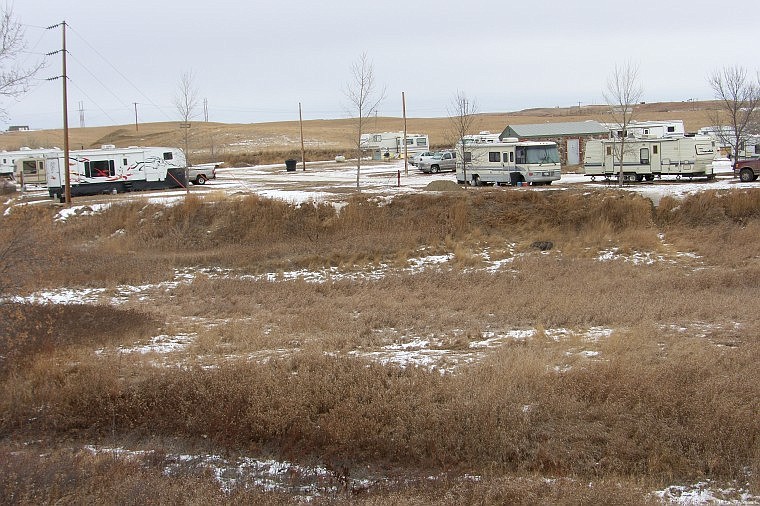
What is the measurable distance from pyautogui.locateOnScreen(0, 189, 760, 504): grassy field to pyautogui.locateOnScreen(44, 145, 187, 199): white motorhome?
1893 centimetres

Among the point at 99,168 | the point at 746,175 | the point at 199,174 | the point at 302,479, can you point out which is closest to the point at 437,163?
the point at 199,174

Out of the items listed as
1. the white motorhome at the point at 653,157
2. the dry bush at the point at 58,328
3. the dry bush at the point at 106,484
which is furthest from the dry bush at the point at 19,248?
the white motorhome at the point at 653,157

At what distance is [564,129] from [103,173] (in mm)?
32121

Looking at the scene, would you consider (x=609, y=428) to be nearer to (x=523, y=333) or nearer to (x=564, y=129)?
(x=523, y=333)

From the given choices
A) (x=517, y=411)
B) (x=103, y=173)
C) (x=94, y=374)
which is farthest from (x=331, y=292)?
(x=103, y=173)

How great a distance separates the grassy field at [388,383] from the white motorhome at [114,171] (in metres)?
18.9

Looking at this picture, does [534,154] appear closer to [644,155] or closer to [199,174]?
[644,155]

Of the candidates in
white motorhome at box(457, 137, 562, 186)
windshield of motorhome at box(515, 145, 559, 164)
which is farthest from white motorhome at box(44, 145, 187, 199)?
windshield of motorhome at box(515, 145, 559, 164)

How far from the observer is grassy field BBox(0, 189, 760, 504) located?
824 cm

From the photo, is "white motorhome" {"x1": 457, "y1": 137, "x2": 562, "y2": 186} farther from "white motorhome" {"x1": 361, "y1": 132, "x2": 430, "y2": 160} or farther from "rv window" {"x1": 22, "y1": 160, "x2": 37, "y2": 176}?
"white motorhome" {"x1": 361, "y1": 132, "x2": 430, "y2": 160}

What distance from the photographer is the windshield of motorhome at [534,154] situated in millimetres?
32219

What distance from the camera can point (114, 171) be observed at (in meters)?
39.5

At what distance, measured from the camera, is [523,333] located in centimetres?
1348

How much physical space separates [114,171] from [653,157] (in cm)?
2809
